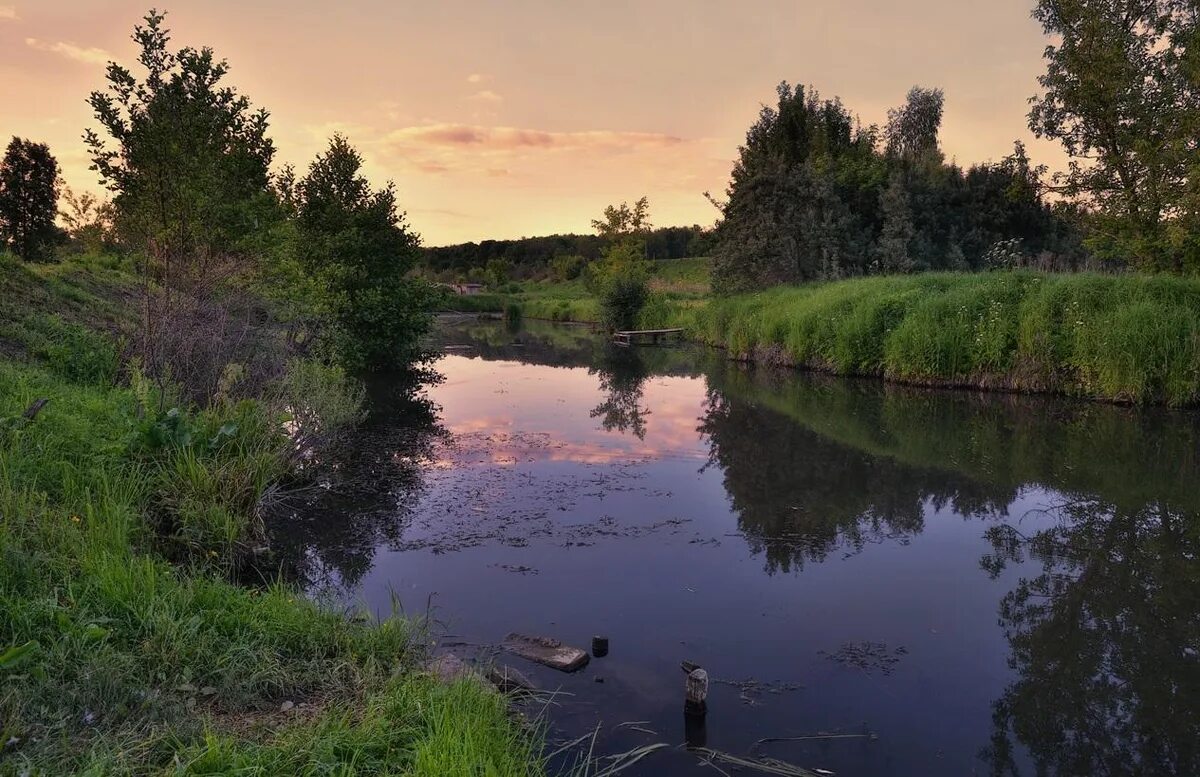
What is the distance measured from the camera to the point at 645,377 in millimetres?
20516

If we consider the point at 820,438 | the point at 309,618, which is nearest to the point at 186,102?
the point at 309,618

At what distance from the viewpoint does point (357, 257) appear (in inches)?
700

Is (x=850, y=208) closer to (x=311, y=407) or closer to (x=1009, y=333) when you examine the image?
(x=1009, y=333)

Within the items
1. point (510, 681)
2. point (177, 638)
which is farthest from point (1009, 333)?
point (177, 638)

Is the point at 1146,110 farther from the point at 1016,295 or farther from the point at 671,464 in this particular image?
the point at 671,464

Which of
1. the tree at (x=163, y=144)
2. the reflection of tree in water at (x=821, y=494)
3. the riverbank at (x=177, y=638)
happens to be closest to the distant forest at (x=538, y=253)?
the reflection of tree in water at (x=821, y=494)

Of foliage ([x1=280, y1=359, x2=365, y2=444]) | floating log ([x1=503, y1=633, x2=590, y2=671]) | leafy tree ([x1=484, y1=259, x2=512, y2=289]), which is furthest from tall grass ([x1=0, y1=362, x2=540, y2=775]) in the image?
leafy tree ([x1=484, y1=259, x2=512, y2=289])

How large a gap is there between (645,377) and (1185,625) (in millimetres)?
15604

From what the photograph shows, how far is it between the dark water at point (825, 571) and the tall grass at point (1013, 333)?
1.04 metres

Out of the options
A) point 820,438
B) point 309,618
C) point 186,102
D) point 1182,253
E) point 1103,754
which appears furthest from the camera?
point 1182,253

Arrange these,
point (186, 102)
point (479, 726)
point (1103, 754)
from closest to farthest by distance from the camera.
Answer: point (479, 726) → point (1103, 754) → point (186, 102)

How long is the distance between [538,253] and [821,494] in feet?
318

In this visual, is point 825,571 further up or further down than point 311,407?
further down

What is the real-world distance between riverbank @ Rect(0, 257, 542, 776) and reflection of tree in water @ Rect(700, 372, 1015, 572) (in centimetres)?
390
